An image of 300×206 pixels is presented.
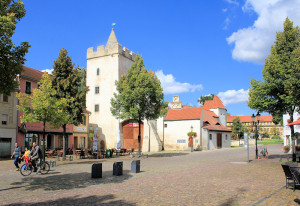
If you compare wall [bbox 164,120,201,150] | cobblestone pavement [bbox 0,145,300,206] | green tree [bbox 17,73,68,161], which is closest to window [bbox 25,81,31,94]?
green tree [bbox 17,73,68,161]

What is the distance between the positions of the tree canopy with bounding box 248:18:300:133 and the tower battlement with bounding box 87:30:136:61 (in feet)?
89.0

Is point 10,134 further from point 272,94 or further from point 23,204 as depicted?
point 272,94

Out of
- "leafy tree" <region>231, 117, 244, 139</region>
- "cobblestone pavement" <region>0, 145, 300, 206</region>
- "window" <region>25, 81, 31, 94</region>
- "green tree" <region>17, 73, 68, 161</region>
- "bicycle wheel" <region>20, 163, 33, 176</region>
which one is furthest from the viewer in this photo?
"leafy tree" <region>231, 117, 244, 139</region>

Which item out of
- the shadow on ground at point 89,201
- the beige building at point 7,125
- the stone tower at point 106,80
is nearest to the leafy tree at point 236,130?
the stone tower at point 106,80

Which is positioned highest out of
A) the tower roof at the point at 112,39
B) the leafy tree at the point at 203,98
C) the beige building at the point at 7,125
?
the tower roof at the point at 112,39

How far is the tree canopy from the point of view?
21062 millimetres

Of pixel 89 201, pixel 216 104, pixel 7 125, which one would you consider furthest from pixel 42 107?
pixel 216 104

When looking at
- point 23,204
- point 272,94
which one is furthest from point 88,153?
point 23,204

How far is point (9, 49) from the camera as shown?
33.6ft

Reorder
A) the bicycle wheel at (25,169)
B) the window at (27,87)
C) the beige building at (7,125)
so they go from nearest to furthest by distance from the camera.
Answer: the bicycle wheel at (25,169), the beige building at (7,125), the window at (27,87)

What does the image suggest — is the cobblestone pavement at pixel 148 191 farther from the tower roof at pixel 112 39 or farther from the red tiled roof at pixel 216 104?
the red tiled roof at pixel 216 104

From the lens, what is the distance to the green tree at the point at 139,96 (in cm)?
2806

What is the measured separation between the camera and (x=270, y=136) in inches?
5704

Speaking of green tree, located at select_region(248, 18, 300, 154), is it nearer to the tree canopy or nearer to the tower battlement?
the tree canopy
